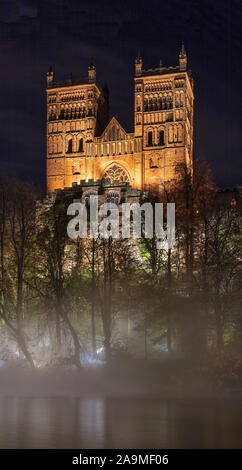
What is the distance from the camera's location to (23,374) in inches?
1442

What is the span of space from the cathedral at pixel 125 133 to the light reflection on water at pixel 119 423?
55923 mm

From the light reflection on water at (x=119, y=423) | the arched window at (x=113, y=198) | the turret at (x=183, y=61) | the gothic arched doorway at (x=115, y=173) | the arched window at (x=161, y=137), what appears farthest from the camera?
the gothic arched doorway at (x=115, y=173)

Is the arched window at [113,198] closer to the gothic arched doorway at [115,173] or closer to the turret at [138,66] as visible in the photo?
the gothic arched doorway at [115,173]

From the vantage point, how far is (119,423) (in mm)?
26078

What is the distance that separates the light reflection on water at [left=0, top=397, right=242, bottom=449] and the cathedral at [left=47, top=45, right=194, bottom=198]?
55923 mm

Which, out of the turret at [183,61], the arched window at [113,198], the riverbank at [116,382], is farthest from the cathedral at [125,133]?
the riverbank at [116,382]

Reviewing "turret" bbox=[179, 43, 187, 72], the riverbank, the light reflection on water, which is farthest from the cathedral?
the light reflection on water

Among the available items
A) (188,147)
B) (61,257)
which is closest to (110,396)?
(61,257)

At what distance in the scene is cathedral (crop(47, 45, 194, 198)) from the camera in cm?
8794

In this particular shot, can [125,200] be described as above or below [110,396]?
above

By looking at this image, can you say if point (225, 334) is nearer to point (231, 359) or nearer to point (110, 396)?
point (231, 359)

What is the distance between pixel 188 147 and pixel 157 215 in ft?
161

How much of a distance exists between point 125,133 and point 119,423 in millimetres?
68335

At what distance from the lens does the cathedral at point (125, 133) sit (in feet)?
289
